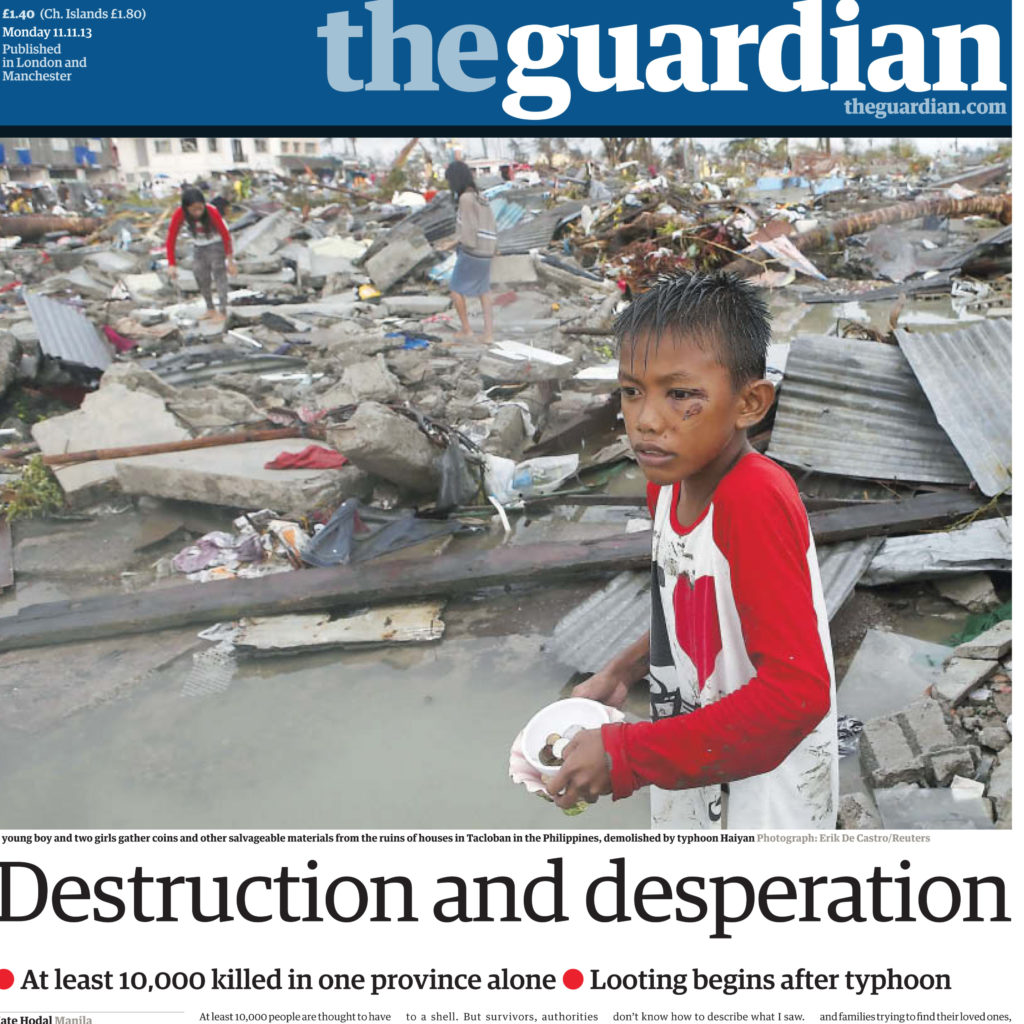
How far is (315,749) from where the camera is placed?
257cm

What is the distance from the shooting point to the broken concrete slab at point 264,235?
12.7 m

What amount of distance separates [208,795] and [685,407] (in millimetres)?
1923

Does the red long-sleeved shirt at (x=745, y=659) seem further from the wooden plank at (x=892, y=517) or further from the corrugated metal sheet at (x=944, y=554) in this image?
the wooden plank at (x=892, y=517)

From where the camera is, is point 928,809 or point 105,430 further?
point 105,430

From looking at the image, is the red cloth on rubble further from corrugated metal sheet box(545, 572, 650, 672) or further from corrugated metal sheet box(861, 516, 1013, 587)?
corrugated metal sheet box(861, 516, 1013, 587)

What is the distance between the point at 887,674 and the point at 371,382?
Answer: 383 cm

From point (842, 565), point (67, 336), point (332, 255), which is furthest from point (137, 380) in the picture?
point (332, 255)

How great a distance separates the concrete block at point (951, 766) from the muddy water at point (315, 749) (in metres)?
0.77

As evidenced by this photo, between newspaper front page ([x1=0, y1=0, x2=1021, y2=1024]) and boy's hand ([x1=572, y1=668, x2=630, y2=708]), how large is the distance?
5cm

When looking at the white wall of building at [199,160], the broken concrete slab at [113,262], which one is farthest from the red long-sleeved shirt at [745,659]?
the white wall of building at [199,160]

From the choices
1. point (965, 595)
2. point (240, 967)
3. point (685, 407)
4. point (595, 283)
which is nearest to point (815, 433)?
point (965, 595)

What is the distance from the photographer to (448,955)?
5.35 ft

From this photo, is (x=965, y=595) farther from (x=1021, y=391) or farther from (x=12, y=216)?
(x=12, y=216)

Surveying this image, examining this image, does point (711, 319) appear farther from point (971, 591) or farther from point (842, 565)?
point (971, 591)
